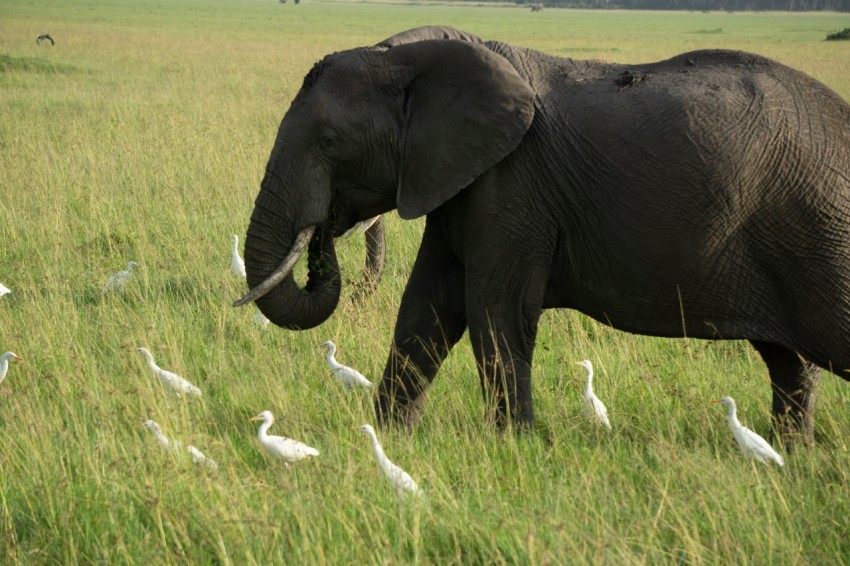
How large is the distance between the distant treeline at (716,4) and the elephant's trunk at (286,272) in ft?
454

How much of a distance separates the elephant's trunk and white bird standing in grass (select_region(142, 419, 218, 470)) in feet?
2.16

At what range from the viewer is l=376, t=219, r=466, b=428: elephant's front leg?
5680 mm

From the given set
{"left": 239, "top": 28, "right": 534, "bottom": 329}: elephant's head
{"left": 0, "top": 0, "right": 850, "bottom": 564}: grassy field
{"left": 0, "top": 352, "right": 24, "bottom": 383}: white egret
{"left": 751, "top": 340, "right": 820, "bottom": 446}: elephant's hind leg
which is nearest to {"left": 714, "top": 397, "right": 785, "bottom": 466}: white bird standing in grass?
{"left": 0, "top": 0, "right": 850, "bottom": 564}: grassy field

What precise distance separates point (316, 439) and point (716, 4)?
151256 millimetres

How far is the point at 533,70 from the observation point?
17.3ft

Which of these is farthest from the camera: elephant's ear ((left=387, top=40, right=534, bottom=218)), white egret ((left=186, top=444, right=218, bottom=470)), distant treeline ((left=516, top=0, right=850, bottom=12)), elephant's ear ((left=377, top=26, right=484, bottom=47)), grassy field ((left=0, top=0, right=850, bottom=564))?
distant treeline ((left=516, top=0, right=850, bottom=12))

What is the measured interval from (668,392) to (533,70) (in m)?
1.84

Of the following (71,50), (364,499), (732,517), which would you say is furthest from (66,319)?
(71,50)

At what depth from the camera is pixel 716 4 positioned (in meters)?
147

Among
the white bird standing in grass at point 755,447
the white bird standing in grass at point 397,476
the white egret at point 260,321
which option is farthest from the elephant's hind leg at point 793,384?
the white egret at point 260,321

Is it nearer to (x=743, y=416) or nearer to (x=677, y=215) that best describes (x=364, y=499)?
(x=677, y=215)

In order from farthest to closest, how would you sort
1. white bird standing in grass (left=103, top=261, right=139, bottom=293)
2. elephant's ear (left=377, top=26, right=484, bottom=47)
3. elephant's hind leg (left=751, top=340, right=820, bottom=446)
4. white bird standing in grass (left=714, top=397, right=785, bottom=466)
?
white bird standing in grass (left=103, top=261, right=139, bottom=293)
elephant's hind leg (left=751, top=340, right=820, bottom=446)
elephant's ear (left=377, top=26, right=484, bottom=47)
white bird standing in grass (left=714, top=397, right=785, bottom=466)

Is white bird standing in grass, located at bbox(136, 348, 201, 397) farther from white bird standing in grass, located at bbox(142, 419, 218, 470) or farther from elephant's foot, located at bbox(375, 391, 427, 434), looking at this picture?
elephant's foot, located at bbox(375, 391, 427, 434)

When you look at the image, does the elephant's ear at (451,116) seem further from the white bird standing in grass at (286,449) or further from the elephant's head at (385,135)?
the white bird standing in grass at (286,449)
